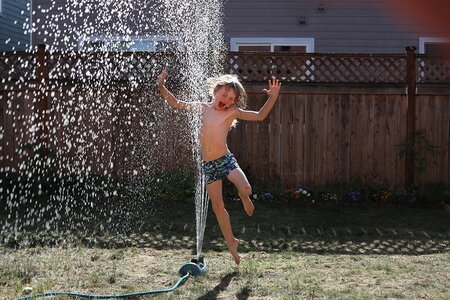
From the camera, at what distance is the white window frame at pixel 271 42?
10.3 metres

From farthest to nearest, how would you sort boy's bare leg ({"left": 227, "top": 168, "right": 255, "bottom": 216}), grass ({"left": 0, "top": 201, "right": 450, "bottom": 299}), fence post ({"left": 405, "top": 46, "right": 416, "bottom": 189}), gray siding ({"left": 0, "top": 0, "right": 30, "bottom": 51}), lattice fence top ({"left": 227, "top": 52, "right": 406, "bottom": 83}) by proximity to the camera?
gray siding ({"left": 0, "top": 0, "right": 30, "bottom": 51}) < lattice fence top ({"left": 227, "top": 52, "right": 406, "bottom": 83}) < fence post ({"left": 405, "top": 46, "right": 416, "bottom": 189}) < boy's bare leg ({"left": 227, "top": 168, "right": 255, "bottom": 216}) < grass ({"left": 0, "top": 201, "right": 450, "bottom": 299})

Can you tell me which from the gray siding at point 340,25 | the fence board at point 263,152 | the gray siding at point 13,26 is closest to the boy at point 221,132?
the fence board at point 263,152

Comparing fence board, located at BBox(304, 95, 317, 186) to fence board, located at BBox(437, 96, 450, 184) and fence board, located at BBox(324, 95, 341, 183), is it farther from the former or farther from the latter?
fence board, located at BBox(437, 96, 450, 184)

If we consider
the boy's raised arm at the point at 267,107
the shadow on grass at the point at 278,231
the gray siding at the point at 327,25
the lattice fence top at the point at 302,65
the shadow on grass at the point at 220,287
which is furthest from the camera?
the gray siding at the point at 327,25

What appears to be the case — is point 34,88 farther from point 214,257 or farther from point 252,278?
point 252,278

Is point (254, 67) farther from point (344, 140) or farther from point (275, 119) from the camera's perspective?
point (344, 140)

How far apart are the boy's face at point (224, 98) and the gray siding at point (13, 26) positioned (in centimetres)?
979

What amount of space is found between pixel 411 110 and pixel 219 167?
446cm

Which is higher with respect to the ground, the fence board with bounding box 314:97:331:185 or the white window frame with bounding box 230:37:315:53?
the white window frame with bounding box 230:37:315:53

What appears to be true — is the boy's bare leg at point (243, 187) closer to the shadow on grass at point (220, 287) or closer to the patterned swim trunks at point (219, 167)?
the patterned swim trunks at point (219, 167)

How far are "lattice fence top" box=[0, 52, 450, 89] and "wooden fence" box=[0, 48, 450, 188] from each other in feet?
0.05

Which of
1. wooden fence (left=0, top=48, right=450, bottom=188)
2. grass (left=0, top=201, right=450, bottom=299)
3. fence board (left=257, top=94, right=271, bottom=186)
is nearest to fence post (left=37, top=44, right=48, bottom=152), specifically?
wooden fence (left=0, top=48, right=450, bottom=188)

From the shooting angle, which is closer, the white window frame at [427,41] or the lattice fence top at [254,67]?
the lattice fence top at [254,67]

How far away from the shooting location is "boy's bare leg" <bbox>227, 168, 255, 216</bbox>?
3.97 m
